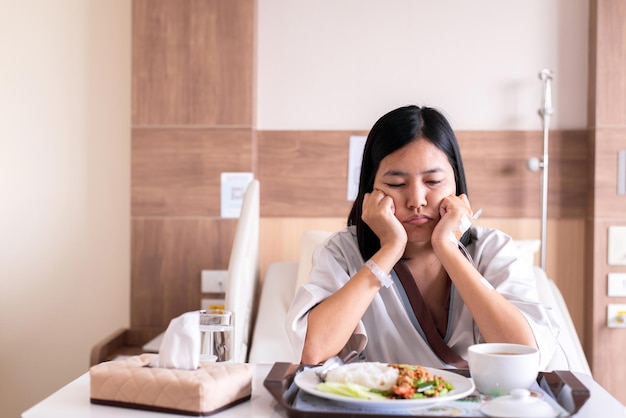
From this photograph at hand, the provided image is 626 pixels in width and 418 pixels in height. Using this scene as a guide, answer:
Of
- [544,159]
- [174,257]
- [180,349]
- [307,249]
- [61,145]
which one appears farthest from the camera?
[61,145]

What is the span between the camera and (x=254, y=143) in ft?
8.75

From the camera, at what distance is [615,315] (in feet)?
8.36

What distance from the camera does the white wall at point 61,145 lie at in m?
2.78

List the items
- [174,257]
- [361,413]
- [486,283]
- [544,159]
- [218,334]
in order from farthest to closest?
[174,257], [544,159], [486,283], [218,334], [361,413]

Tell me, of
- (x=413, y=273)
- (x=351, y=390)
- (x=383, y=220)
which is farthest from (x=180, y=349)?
(x=413, y=273)

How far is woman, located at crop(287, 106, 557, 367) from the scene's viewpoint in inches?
58.9

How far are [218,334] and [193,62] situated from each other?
1595 millimetres

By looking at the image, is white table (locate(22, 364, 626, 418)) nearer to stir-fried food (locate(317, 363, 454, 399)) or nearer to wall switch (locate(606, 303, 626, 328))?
stir-fried food (locate(317, 363, 454, 399))

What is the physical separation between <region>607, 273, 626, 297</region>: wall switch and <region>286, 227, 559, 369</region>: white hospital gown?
40.2 inches

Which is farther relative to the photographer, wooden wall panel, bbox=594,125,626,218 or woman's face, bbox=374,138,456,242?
wooden wall panel, bbox=594,125,626,218

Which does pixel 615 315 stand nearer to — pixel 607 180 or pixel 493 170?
pixel 607 180

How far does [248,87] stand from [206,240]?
56 centimetres

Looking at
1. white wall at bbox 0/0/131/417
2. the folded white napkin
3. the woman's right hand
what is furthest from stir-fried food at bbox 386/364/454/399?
white wall at bbox 0/0/131/417

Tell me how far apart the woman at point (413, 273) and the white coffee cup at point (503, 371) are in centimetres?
45
